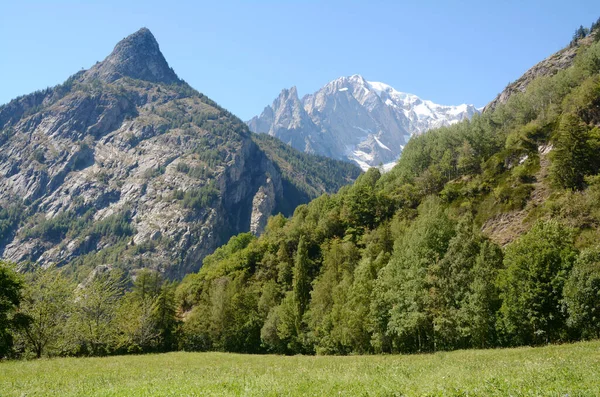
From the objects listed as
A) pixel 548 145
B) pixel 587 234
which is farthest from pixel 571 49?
pixel 587 234

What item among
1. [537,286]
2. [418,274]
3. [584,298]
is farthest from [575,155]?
[418,274]

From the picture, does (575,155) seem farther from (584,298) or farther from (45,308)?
(45,308)

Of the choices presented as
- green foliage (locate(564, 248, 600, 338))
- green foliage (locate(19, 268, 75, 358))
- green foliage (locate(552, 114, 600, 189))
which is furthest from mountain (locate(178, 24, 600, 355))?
green foliage (locate(19, 268, 75, 358))

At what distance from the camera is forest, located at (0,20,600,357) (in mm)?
45156

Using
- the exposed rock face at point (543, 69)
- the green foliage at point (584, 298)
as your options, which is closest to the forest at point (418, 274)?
the green foliage at point (584, 298)

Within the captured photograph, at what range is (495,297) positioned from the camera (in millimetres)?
48188

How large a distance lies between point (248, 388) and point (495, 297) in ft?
141

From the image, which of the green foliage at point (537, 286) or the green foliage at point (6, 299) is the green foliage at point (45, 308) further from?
the green foliage at point (537, 286)

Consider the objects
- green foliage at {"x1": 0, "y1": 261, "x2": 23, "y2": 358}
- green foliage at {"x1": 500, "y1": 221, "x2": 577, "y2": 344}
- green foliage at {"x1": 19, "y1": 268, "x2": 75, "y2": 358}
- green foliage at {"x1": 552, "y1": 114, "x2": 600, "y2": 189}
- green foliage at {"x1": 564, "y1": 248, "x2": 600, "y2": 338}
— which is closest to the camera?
green foliage at {"x1": 564, "y1": 248, "x2": 600, "y2": 338}

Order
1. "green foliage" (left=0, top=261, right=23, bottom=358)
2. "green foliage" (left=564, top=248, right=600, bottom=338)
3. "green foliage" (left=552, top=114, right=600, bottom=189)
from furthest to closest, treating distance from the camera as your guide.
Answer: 1. "green foliage" (left=552, top=114, right=600, bottom=189)
2. "green foliage" (left=0, top=261, right=23, bottom=358)
3. "green foliage" (left=564, top=248, right=600, bottom=338)

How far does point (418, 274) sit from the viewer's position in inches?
2063

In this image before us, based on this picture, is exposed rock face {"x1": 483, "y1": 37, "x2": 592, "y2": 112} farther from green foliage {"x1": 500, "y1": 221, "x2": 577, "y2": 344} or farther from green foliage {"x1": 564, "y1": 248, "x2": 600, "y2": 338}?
green foliage {"x1": 564, "y1": 248, "x2": 600, "y2": 338}

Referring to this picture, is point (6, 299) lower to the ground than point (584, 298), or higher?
higher

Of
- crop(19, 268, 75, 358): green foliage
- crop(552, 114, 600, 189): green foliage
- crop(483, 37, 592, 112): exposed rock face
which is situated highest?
crop(483, 37, 592, 112): exposed rock face
